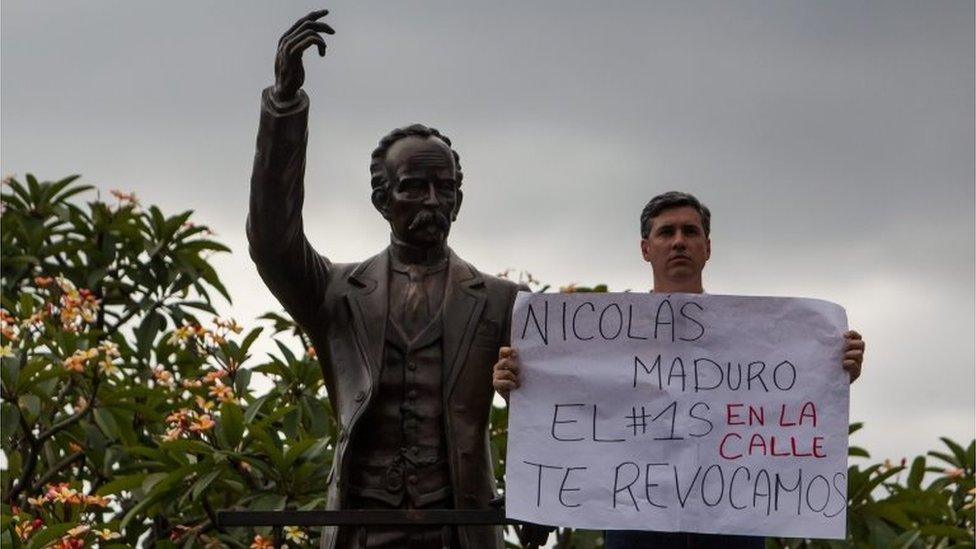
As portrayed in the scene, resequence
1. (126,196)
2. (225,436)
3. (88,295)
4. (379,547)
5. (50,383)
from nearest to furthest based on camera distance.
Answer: (379,547) → (225,436) → (50,383) → (88,295) → (126,196)

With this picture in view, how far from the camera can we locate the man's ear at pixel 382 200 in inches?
300

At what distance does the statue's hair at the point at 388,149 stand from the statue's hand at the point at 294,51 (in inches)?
15.0

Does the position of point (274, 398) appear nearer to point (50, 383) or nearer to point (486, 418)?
point (50, 383)

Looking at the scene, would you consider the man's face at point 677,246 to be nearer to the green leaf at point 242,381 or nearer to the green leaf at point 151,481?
the green leaf at point 151,481

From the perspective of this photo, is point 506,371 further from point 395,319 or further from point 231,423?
point 231,423

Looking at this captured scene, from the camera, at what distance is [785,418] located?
7.45 metres

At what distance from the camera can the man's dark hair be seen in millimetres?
7801

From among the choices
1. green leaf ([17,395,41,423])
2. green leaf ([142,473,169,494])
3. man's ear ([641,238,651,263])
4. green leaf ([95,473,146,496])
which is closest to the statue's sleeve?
man's ear ([641,238,651,263])

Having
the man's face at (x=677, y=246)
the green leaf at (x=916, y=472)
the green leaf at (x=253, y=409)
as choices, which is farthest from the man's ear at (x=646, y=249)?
the green leaf at (x=916, y=472)

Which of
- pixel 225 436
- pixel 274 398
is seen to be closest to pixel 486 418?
pixel 225 436

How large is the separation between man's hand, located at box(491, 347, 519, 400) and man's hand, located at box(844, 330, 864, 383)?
40.6 inches

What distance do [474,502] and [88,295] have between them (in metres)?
5.30

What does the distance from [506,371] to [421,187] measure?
2.16 feet

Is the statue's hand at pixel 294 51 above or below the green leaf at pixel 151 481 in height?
above
